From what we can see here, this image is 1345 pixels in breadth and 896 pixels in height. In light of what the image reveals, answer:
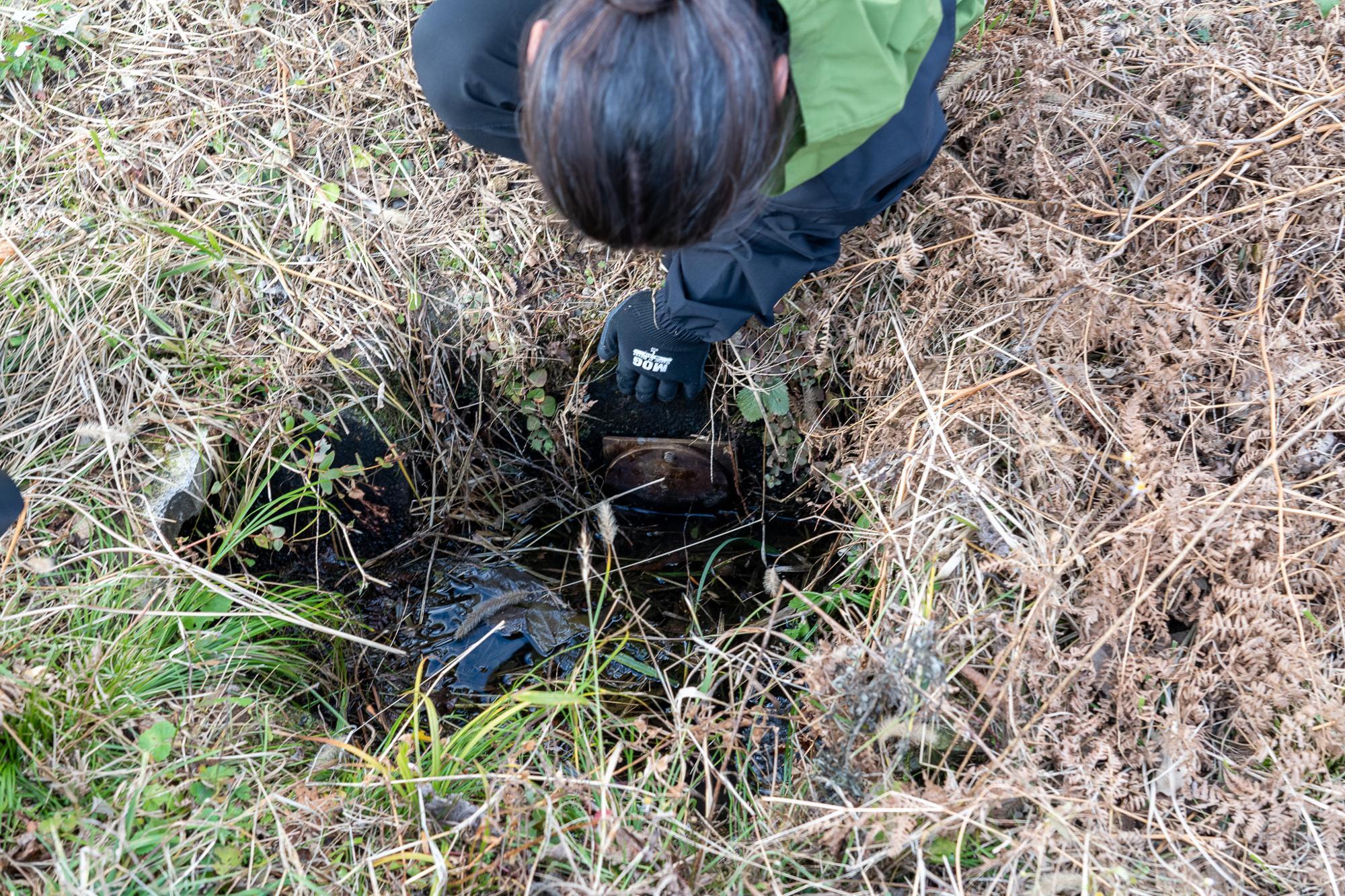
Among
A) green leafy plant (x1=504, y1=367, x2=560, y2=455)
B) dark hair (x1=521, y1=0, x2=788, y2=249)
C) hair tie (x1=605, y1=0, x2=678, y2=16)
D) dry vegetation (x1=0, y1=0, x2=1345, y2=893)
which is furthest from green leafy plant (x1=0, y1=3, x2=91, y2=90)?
hair tie (x1=605, y1=0, x2=678, y2=16)

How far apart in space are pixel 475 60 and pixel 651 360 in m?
0.71

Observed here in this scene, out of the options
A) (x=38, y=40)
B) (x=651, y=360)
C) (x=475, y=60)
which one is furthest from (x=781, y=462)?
(x=38, y=40)

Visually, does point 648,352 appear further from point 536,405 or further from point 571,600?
point 571,600

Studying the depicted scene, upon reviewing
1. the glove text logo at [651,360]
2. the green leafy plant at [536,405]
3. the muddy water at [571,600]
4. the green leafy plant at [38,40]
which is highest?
the green leafy plant at [38,40]

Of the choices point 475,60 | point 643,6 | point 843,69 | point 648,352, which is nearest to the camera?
point 643,6

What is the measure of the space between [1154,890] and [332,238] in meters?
2.19

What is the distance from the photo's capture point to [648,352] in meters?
1.89

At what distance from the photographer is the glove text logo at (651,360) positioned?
1886 mm

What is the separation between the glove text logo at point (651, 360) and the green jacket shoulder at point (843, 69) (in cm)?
69

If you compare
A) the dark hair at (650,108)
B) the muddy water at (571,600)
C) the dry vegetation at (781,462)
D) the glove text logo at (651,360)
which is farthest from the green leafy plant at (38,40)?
Answer: the dark hair at (650,108)

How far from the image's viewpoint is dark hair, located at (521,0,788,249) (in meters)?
0.98

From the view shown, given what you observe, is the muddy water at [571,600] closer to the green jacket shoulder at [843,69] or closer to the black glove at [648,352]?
the black glove at [648,352]

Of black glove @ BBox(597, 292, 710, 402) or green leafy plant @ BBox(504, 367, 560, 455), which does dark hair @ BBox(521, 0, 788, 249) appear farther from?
green leafy plant @ BBox(504, 367, 560, 455)

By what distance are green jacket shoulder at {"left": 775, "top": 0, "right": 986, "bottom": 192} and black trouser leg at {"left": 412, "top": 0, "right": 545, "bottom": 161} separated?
68cm
